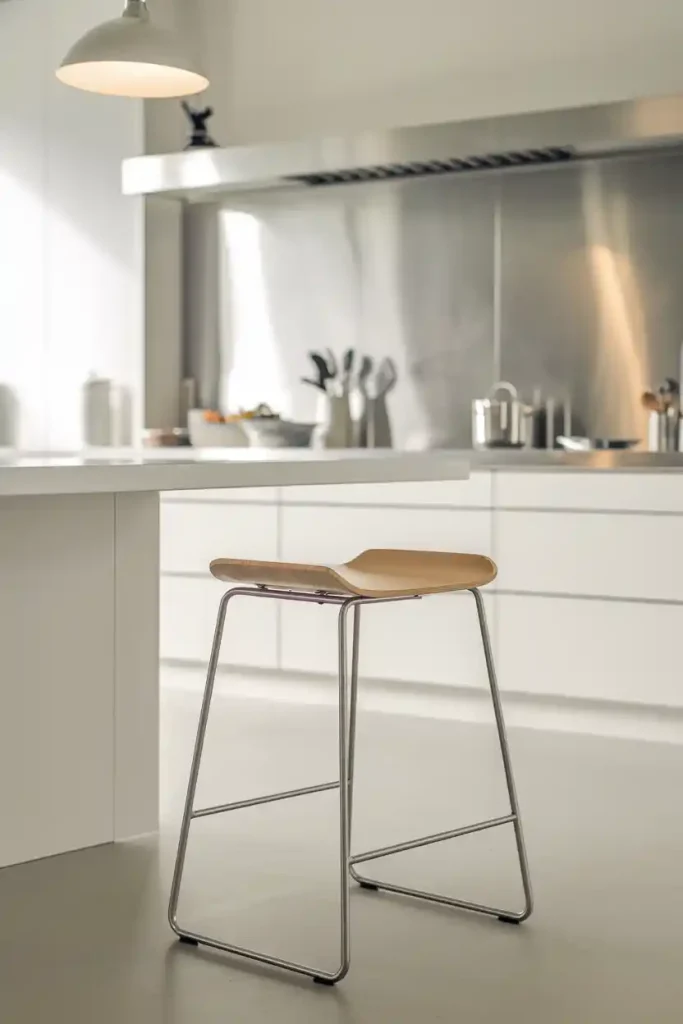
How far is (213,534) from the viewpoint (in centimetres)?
529

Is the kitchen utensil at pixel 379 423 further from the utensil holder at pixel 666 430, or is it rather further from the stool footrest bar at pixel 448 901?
the stool footrest bar at pixel 448 901

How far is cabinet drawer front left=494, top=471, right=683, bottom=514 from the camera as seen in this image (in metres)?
4.34

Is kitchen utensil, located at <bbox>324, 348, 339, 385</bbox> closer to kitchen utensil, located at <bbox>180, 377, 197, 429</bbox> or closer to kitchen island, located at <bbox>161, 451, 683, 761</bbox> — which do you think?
kitchen utensil, located at <bbox>180, 377, 197, 429</bbox>

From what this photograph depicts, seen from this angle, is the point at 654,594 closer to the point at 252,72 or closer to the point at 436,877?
the point at 436,877

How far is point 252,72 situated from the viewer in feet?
19.5

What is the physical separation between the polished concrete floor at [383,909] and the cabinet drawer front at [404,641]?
67 cm

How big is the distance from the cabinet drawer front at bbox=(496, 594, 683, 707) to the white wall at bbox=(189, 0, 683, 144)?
1852 millimetres

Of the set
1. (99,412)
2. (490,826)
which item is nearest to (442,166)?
(99,412)

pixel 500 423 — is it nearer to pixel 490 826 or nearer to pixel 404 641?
pixel 404 641

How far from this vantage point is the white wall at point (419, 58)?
16.6 feet

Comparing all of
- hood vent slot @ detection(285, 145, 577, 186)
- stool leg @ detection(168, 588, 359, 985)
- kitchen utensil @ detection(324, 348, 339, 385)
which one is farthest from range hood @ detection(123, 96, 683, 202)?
stool leg @ detection(168, 588, 359, 985)

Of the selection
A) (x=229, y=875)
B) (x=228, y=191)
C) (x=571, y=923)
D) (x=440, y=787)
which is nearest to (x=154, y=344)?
(x=228, y=191)

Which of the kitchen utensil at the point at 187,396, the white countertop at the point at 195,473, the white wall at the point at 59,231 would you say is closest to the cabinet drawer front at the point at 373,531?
the kitchen utensil at the point at 187,396

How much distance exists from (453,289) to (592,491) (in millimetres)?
1306
